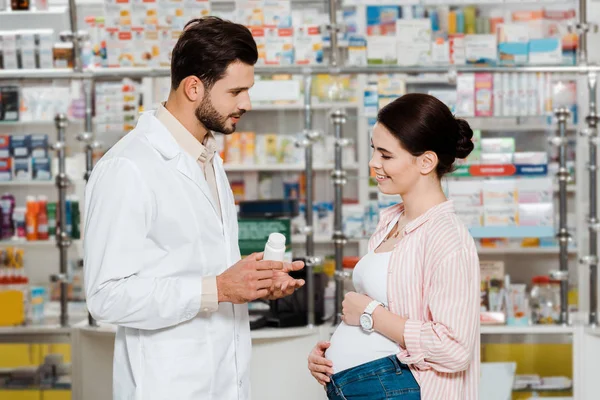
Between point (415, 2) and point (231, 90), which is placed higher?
point (415, 2)

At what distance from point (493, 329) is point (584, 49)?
1.39m

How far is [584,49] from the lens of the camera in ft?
12.9

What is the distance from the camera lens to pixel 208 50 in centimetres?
205

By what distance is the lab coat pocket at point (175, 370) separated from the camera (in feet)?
6.44

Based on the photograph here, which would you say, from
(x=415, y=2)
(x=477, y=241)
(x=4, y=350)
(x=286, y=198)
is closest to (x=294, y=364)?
(x=286, y=198)

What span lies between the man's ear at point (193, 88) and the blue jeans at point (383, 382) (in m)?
0.78

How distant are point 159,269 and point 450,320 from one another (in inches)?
26.9

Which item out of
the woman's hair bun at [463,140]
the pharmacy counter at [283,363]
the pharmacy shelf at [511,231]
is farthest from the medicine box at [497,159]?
the woman's hair bun at [463,140]

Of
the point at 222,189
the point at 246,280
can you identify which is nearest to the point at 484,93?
the point at 222,189

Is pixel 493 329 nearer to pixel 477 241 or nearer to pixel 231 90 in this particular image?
pixel 477 241

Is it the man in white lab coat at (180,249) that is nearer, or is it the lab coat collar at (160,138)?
the man in white lab coat at (180,249)

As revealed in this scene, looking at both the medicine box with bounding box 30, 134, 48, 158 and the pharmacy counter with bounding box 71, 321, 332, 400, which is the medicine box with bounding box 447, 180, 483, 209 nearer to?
the pharmacy counter with bounding box 71, 321, 332, 400

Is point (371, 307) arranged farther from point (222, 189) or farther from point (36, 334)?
point (36, 334)

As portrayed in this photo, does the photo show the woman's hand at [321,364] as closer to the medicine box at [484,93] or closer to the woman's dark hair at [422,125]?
the woman's dark hair at [422,125]
